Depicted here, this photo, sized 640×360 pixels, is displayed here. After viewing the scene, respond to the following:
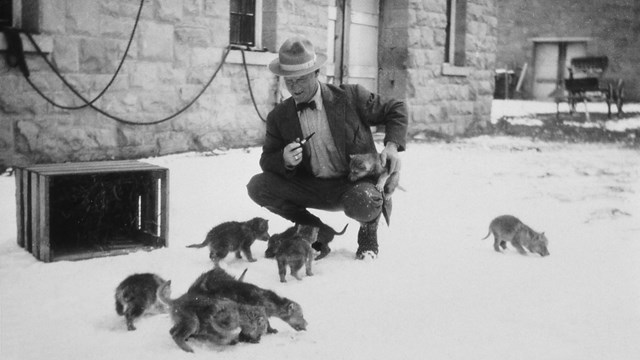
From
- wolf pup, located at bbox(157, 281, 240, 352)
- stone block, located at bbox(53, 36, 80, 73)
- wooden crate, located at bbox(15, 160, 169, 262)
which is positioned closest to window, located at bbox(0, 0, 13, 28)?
stone block, located at bbox(53, 36, 80, 73)

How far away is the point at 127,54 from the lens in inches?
303

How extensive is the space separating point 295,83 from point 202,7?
15.8ft

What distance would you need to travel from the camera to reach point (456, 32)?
13195 millimetres

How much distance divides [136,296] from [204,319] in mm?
474

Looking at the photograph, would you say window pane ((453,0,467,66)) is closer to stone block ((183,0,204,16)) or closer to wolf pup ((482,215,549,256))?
stone block ((183,0,204,16))

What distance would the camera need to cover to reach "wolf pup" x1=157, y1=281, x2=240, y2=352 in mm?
2807

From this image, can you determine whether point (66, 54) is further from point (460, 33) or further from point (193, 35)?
point (460, 33)

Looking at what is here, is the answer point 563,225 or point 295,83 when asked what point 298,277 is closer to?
point 295,83

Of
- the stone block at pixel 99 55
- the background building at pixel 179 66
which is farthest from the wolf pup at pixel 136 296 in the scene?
the stone block at pixel 99 55

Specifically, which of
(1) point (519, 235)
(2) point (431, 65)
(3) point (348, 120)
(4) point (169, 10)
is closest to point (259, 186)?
(3) point (348, 120)

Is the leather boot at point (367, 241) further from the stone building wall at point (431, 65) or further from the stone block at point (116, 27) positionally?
the stone building wall at point (431, 65)

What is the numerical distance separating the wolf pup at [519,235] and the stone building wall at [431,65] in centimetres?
735

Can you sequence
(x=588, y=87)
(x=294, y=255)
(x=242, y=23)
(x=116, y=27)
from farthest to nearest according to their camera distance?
(x=588, y=87)
(x=242, y=23)
(x=116, y=27)
(x=294, y=255)

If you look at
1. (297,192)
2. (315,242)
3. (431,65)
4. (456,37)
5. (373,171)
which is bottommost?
(315,242)
